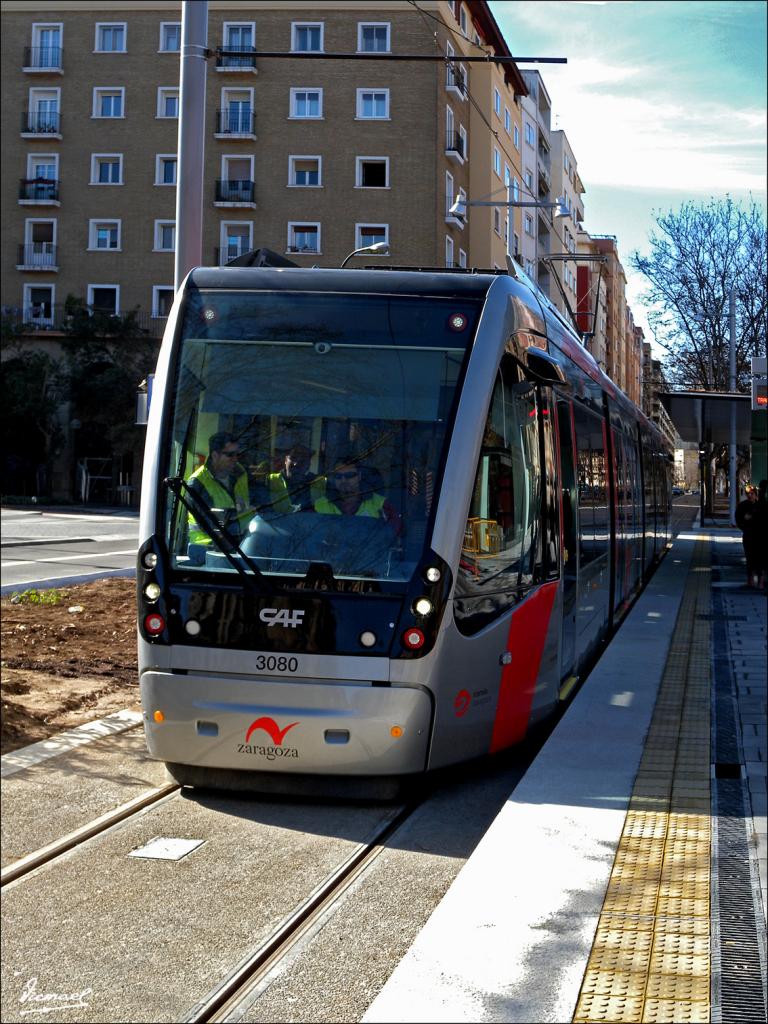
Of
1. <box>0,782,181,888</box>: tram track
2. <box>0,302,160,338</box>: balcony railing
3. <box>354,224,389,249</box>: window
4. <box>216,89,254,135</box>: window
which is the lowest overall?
<box>0,782,181,888</box>: tram track

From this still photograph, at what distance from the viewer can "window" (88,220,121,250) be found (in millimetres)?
51344

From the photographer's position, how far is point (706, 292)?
41.6m

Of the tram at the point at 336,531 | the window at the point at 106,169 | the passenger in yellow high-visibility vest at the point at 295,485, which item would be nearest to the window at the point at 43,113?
the window at the point at 106,169

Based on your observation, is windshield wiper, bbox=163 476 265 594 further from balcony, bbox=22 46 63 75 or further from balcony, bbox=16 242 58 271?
balcony, bbox=22 46 63 75

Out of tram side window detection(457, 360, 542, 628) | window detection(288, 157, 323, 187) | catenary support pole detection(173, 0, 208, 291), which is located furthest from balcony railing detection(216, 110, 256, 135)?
tram side window detection(457, 360, 542, 628)

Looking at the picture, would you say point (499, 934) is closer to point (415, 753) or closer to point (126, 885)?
point (126, 885)

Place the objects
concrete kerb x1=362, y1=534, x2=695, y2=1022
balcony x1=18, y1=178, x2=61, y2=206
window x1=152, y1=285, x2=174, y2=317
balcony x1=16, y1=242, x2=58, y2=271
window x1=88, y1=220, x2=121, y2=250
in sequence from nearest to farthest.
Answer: concrete kerb x1=362, y1=534, x2=695, y2=1022, window x1=88, y1=220, x2=121, y2=250, window x1=152, y1=285, x2=174, y2=317, balcony x1=18, y1=178, x2=61, y2=206, balcony x1=16, y1=242, x2=58, y2=271

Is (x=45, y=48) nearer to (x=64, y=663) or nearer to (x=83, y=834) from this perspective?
(x=64, y=663)

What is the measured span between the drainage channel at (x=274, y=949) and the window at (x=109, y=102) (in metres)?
49.1

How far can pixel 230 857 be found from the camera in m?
5.73

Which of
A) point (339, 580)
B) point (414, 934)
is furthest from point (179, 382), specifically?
point (414, 934)

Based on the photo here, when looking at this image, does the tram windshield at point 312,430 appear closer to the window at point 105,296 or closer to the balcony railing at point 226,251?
the balcony railing at point 226,251

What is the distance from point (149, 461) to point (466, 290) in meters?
2.02

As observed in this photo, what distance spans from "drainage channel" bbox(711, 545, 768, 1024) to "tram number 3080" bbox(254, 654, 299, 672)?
2154mm
